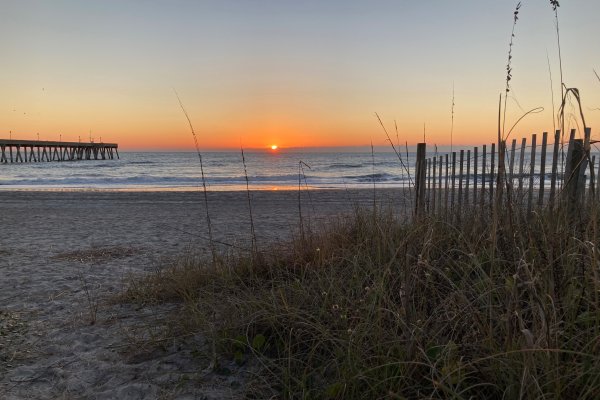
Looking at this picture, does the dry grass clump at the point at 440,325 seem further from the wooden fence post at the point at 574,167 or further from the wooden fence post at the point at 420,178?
the wooden fence post at the point at 420,178

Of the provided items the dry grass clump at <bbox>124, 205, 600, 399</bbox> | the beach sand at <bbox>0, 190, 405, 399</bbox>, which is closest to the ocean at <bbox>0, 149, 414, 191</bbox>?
the dry grass clump at <bbox>124, 205, 600, 399</bbox>

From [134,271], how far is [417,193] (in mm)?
3660

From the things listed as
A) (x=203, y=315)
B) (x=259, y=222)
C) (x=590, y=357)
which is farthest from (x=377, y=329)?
(x=259, y=222)

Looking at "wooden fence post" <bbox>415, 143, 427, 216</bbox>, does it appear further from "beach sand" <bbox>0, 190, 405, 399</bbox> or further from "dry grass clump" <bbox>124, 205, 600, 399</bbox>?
"dry grass clump" <bbox>124, 205, 600, 399</bbox>

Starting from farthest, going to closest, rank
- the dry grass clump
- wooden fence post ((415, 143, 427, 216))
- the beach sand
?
wooden fence post ((415, 143, 427, 216)), the beach sand, the dry grass clump

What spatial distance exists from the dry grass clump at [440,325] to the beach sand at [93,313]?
1.02ft

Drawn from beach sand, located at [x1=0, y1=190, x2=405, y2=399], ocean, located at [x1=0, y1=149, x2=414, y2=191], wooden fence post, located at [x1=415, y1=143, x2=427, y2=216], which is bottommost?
ocean, located at [x1=0, y1=149, x2=414, y2=191]

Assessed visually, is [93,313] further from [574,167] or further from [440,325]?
[574,167]

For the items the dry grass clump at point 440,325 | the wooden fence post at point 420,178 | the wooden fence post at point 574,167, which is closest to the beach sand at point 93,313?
the dry grass clump at point 440,325

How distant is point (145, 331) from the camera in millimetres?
3535

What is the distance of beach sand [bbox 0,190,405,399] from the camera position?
2.83 meters

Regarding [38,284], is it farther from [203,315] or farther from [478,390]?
[478,390]

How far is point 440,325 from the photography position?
2527mm

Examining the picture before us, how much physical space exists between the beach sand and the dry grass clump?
1.02ft
